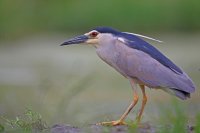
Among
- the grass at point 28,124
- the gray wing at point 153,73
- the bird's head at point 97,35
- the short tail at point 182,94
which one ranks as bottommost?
the grass at point 28,124

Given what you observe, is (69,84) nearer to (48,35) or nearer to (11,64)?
(11,64)

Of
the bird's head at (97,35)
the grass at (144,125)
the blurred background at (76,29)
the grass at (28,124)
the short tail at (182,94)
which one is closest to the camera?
the grass at (144,125)

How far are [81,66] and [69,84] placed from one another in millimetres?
1418

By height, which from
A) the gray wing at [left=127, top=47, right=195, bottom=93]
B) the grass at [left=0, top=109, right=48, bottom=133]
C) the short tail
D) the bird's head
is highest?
the bird's head

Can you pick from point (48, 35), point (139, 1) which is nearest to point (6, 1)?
point (48, 35)

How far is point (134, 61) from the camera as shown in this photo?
6.68 metres

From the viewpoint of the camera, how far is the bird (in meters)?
6.59

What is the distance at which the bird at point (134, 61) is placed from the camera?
6.59 metres

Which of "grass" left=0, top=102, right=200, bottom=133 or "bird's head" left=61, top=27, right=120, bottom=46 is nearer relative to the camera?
"grass" left=0, top=102, right=200, bottom=133

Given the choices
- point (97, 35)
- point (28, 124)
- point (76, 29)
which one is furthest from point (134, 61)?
point (76, 29)

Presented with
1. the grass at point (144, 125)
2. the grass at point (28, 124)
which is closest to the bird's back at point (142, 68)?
the grass at point (144, 125)

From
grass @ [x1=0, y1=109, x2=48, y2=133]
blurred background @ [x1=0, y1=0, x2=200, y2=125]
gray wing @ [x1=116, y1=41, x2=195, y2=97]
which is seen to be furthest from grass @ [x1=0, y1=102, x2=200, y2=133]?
blurred background @ [x1=0, y1=0, x2=200, y2=125]

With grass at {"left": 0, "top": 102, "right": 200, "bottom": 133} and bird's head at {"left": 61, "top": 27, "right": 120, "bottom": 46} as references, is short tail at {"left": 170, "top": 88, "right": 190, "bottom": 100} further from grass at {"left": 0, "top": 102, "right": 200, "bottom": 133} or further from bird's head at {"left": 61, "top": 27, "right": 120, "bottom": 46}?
bird's head at {"left": 61, "top": 27, "right": 120, "bottom": 46}

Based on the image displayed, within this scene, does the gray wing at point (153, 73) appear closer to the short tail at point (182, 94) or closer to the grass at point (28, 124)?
the short tail at point (182, 94)
